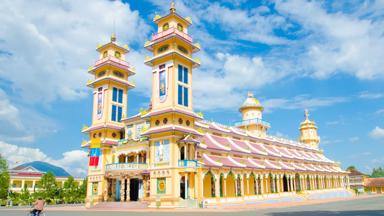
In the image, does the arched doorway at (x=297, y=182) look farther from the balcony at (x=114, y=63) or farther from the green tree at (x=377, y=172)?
the green tree at (x=377, y=172)

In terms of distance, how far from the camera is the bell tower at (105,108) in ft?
150

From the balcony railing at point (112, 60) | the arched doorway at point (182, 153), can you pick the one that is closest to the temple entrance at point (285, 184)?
the arched doorway at point (182, 153)

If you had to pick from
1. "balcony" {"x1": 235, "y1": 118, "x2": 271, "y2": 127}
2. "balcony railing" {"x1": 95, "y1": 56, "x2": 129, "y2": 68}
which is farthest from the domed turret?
"balcony railing" {"x1": 95, "y1": 56, "x2": 129, "y2": 68}

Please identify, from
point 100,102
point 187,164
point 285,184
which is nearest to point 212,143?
point 187,164

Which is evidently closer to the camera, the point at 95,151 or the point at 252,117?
the point at 95,151

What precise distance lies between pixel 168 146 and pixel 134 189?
11.3 metres

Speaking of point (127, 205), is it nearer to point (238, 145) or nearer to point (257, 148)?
point (238, 145)

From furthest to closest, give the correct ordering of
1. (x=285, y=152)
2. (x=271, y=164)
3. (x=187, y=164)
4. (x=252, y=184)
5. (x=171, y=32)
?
(x=285, y=152) < (x=271, y=164) < (x=252, y=184) < (x=171, y=32) < (x=187, y=164)

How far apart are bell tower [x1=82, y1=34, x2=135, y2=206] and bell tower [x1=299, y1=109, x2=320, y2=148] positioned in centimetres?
5536

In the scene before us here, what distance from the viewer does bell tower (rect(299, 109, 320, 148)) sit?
87.4 meters

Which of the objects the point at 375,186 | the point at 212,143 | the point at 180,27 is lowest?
the point at 375,186

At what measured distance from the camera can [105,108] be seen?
47.8 metres

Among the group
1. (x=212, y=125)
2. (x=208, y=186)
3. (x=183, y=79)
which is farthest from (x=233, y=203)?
(x=183, y=79)

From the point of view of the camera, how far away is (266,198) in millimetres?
48188
